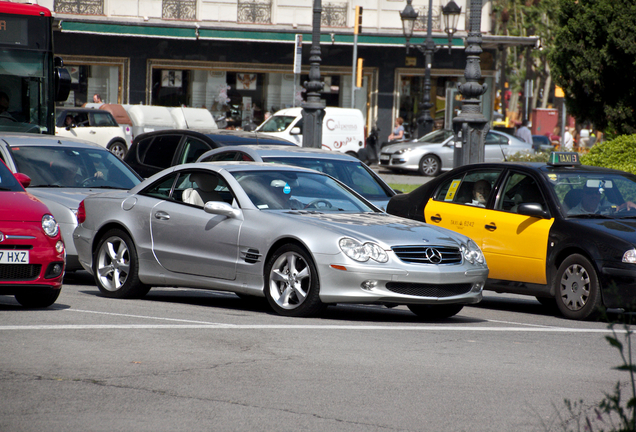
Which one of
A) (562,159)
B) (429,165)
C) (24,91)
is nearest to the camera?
(562,159)

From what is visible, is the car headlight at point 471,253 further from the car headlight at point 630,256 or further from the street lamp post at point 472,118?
the street lamp post at point 472,118

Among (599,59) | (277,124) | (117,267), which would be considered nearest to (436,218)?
(117,267)

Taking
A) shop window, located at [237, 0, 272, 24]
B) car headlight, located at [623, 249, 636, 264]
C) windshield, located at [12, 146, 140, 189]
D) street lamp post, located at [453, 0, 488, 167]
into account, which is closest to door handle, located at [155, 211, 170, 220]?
windshield, located at [12, 146, 140, 189]

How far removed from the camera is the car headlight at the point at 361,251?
809cm

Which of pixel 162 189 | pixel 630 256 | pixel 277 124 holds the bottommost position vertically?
pixel 630 256

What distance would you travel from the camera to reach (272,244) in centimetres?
849

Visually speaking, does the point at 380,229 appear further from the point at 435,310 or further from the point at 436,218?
the point at 436,218

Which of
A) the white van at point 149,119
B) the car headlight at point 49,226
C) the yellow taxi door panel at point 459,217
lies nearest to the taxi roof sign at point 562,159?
the yellow taxi door panel at point 459,217

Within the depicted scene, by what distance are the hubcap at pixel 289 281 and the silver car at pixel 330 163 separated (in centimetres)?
397

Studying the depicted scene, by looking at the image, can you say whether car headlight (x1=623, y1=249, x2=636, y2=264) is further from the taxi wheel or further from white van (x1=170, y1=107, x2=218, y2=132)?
white van (x1=170, y1=107, x2=218, y2=132)

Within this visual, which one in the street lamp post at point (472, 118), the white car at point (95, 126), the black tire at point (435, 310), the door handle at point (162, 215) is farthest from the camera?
the white car at point (95, 126)

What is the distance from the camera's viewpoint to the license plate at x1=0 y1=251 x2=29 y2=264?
804cm

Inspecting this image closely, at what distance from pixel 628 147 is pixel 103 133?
64.0 feet

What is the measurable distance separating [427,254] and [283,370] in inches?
99.5
